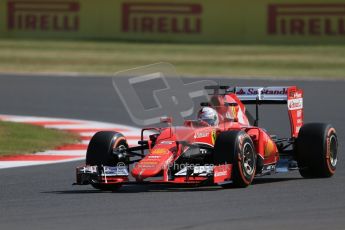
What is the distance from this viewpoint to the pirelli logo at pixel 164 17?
3447 centimetres

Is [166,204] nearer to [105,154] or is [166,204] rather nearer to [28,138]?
[105,154]

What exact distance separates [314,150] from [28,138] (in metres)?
5.67

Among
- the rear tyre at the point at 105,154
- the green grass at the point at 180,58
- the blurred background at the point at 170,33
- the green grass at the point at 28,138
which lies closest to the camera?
the rear tyre at the point at 105,154

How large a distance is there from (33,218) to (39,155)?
5.67 metres

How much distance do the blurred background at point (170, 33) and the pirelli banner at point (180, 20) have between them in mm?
29

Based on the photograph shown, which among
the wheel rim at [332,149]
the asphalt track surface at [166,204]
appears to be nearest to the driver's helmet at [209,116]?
the asphalt track surface at [166,204]

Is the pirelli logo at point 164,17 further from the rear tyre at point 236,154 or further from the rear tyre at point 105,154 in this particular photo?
the rear tyre at point 236,154

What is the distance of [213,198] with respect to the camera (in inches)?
416

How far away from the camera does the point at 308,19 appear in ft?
109

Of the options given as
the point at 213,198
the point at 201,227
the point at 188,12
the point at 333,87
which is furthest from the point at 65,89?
the point at 201,227

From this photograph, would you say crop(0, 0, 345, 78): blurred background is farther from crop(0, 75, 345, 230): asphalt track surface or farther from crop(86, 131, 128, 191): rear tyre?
crop(86, 131, 128, 191): rear tyre

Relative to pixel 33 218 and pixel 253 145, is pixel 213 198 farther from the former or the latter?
pixel 33 218

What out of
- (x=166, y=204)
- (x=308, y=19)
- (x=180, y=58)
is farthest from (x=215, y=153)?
(x=308, y=19)

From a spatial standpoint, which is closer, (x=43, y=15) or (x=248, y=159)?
(x=248, y=159)
